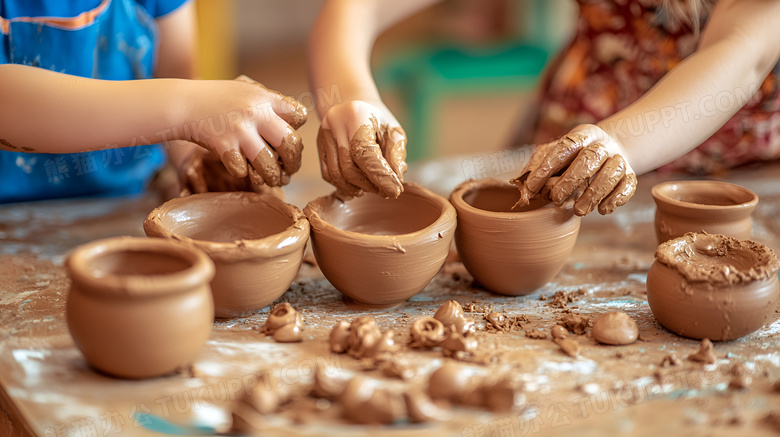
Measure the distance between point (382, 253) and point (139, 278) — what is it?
44 cm

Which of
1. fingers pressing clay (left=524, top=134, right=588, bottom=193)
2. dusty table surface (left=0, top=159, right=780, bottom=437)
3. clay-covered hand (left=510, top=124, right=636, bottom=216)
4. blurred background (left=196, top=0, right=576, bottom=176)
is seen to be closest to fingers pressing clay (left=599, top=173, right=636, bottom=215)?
clay-covered hand (left=510, top=124, right=636, bottom=216)

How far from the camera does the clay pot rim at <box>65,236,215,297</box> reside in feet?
3.09

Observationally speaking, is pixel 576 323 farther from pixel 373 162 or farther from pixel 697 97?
pixel 697 97

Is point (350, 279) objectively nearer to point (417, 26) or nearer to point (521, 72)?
point (521, 72)

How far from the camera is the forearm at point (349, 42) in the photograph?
5.20 feet

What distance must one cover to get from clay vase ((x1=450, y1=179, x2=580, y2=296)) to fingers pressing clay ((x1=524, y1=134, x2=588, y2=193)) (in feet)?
0.19

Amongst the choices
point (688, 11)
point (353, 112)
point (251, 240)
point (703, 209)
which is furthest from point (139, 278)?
point (688, 11)

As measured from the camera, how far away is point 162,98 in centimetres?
132

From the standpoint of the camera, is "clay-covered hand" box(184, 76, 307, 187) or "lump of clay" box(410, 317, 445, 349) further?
"clay-covered hand" box(184, 76, 307, 187)

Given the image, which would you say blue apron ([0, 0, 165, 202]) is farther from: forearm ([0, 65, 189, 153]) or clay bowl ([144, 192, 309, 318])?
clay bowl ([144, 192, 309, 318])

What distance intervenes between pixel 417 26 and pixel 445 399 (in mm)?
4290

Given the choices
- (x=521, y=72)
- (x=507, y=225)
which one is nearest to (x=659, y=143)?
(x=507, y=225)

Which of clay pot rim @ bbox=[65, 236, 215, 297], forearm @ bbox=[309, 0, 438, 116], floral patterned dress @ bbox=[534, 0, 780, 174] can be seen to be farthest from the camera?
floral patterned dress @ bbox=[534, 0, 780, 174]

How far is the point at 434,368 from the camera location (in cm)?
110
